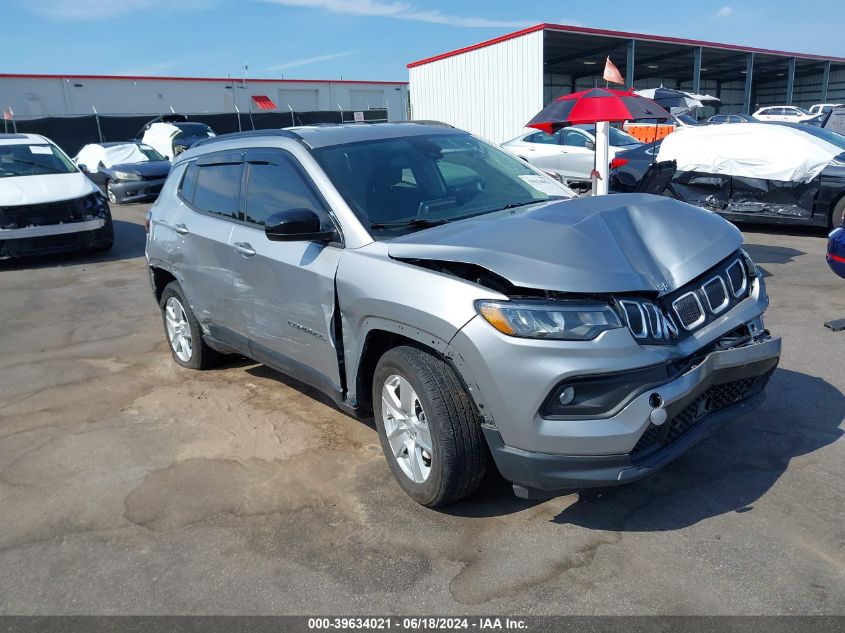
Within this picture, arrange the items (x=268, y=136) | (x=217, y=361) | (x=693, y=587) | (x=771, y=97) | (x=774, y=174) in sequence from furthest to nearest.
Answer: (x=771, y=97), (x=774, y=174), (x=217, y=361), (x=268, y=136), (x=693, y=587)

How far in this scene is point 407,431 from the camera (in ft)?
11.1

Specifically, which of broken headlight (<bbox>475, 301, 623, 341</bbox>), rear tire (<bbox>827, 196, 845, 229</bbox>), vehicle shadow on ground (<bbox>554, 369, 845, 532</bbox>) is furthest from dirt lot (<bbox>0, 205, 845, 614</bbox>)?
Answer: rear tire (<bbox>827, 196, 845, 229</bbox>)

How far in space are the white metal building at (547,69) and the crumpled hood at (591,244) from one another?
69.8ft

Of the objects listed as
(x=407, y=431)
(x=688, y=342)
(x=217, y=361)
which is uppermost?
(x=688, y=342)

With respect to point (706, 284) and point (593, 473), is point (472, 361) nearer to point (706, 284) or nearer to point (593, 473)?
point (593, 473)

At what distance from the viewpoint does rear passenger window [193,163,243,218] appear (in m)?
4.62

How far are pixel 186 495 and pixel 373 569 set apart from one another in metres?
1.27

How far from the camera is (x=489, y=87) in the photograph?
25750mm

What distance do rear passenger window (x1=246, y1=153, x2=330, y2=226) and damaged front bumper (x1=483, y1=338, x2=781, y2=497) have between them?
5.49 ft

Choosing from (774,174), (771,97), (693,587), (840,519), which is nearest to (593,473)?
(693,587)

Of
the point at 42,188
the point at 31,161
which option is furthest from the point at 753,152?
the point at 31,161

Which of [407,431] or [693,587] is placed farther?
[407,431]

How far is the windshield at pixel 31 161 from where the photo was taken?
10.8 metres

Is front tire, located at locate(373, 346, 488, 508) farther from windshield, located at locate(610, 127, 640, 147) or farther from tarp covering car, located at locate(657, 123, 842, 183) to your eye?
windshield, located at locate(610, 127, 640, 147)
